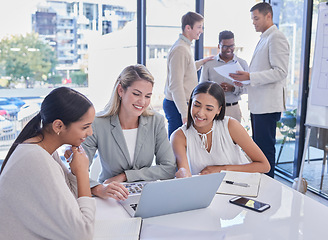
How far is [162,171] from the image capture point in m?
1.81

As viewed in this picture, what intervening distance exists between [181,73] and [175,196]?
6.28ft

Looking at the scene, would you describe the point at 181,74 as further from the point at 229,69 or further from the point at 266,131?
the point at 266,131

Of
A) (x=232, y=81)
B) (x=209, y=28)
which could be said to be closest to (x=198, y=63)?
(x=232, y=81)

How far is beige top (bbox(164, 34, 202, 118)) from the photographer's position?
9.98 ft

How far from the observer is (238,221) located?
125 centimetres

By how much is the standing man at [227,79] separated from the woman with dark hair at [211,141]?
116cm

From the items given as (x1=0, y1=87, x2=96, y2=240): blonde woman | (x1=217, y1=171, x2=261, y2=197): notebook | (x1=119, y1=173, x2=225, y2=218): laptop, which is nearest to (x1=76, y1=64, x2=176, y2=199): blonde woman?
(x1=217, y1=171, x2=261, y2=197): notebook

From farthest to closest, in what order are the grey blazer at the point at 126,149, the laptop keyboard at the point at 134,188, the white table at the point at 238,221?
the grey blazer at the point at 126,149
the laptop keyboard at the point at 134,188
the white table at the point at 238,221

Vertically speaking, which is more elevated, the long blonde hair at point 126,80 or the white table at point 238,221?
the long blonde hair at point 126,80

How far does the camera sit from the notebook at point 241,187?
1512 millimetres

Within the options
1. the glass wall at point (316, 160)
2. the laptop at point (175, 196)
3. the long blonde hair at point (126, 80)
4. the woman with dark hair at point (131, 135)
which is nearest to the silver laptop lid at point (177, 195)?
the laptop at point (175, 196)

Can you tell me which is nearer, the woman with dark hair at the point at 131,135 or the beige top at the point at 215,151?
the woman with dark hair at the point at 131,135

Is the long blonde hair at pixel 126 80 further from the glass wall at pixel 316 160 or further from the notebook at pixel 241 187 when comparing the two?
the glass wall at pixel 316 160

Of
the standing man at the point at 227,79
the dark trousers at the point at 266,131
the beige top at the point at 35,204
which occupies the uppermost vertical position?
the standing man at the point at 227,79
